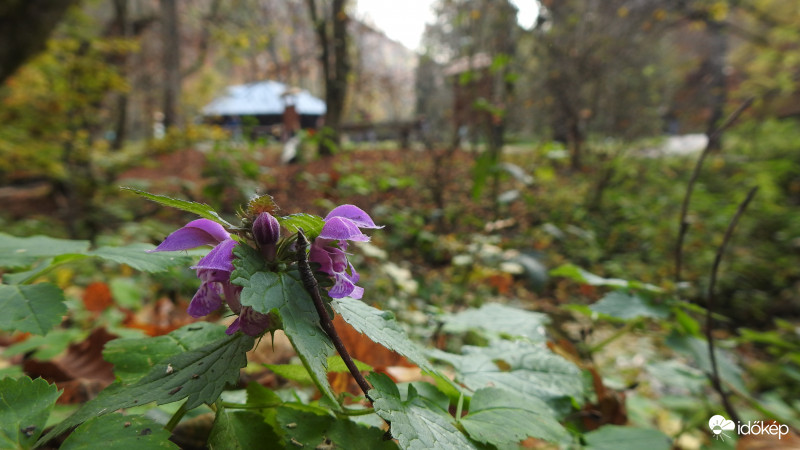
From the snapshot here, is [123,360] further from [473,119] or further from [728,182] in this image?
[728,182]

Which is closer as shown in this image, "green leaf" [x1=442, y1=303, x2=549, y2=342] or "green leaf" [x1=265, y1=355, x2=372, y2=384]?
"green leaf" [x1=265, y1=355, x2=372, y2=384]

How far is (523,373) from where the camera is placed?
779 mm

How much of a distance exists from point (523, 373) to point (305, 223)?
54cm

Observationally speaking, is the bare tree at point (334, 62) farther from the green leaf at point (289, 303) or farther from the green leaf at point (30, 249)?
the green leaf at point (289, 303)

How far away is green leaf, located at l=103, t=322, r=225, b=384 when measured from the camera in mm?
608

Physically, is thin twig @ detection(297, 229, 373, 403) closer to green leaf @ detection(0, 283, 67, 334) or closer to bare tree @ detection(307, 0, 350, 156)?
Answer: green leaf @ detection(0, 283, 67, 334)

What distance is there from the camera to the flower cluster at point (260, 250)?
491mm

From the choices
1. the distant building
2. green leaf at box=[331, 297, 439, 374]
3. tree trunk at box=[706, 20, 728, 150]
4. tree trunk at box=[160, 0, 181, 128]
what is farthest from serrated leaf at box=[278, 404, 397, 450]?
tree trunk at box=[160, 0, 181, 128]

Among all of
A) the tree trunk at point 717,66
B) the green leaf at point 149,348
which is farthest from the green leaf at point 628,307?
the tree trunk at point 717,66

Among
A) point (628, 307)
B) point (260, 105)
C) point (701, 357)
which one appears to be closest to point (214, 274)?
point (628, 307)

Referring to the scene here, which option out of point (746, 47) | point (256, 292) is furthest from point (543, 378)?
point (746, 47)

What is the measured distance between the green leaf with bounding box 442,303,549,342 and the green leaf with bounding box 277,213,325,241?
0.62 meters

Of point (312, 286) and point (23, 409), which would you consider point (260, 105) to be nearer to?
point (23, 409)

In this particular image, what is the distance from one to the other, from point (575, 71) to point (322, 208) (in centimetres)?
493
